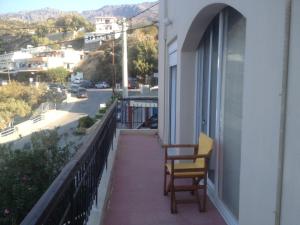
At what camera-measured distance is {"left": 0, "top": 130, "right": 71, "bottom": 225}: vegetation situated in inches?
206

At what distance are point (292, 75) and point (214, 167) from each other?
8.22 ft

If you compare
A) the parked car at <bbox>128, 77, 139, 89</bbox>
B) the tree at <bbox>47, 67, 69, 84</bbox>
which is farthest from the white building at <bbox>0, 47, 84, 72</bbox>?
the parked car at <bbox>128, 77, 139, 89</bbox>

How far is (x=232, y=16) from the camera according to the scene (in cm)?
372

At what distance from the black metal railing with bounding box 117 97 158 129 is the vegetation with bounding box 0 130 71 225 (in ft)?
16.6

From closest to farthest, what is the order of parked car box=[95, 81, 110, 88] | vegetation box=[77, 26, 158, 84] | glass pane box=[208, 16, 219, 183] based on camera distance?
glass pane box=[208, 16, 219, 183], vegetation box=[77, 26, 158, 84], parked car box=[95, 81, 110, 88]

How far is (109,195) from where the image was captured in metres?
4.47

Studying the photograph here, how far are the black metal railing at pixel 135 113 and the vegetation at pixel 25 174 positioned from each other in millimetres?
5064

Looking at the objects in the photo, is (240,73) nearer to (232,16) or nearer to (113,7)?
(232,16)

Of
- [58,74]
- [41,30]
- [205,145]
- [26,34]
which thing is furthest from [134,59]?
[205,145]

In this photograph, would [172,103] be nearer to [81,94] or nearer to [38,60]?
[81,94]

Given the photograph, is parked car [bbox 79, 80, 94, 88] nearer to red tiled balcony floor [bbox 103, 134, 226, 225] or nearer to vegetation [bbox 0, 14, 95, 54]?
vegetation [bbox 0, 14, 95, 54]

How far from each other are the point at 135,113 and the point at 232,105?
982 cm

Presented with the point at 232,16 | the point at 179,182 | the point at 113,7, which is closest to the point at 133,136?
the point at 179,182

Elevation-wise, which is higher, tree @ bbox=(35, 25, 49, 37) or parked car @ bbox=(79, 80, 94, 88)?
tree @ bbox=(35, 25, 49, 37)
